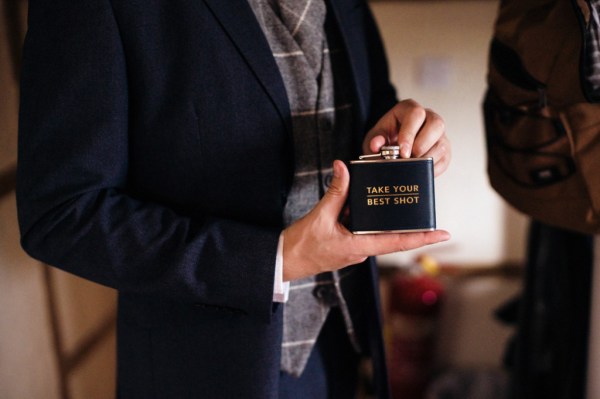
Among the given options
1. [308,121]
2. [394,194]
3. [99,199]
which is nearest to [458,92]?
[308,121]

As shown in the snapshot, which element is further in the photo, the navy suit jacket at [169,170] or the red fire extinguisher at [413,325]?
the red fire extinguisher at [413,325]

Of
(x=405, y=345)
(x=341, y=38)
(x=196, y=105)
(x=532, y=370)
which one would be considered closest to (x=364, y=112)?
(x=341, y=38)

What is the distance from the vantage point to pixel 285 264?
0.73 metres

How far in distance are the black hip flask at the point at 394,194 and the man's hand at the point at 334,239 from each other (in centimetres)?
1

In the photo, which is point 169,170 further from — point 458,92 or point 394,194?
point 458,92

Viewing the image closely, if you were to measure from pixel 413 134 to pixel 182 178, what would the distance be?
0.31m

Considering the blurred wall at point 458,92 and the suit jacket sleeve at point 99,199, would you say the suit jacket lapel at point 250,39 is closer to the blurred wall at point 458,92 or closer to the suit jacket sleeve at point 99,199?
the suit jacket sleeve at point 99,199

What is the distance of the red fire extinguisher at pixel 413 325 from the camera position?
1.94 metres

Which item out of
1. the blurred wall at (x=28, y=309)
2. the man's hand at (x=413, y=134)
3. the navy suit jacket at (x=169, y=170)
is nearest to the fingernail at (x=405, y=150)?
the man's hand at (x=413, y=134)

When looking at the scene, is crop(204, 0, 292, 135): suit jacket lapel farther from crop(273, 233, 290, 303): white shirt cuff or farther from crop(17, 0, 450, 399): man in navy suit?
crop(273, 233, 290, 303): white shirt cuff

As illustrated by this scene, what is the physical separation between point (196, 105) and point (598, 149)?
616 millimetres

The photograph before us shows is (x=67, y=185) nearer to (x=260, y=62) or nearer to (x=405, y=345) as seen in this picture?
(x=260, y=62)

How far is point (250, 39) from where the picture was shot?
76 centimetres

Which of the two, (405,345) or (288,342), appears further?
(405,345)
